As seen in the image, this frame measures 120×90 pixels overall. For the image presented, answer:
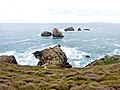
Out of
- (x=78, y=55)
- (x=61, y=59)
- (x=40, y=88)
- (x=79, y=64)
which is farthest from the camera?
(x=78, y=55)

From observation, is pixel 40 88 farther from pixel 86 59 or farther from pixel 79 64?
pixel 86 59

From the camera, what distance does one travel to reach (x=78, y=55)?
4154 inches

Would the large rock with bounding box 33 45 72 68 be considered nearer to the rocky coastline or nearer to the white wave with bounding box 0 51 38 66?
the rocky coastline

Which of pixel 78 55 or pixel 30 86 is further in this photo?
pixel 78 55

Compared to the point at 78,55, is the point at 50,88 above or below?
above

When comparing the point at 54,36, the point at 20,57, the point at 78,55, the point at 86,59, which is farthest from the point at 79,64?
the point at 54,36

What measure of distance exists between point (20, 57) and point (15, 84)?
284ft

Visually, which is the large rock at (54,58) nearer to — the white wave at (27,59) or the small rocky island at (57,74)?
the small rocky island at (57,74)

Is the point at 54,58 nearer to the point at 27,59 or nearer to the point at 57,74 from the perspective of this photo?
the point at 27,59

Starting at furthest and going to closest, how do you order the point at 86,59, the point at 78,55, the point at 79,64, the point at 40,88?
the point at 78,55 < the point at 86,59 < the point at 79,64 < the point at 40,88

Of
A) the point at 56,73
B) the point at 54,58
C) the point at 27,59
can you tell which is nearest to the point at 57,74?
the point at 56,73

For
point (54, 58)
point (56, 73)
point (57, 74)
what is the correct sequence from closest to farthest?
point (57, 74), point (56, 73), point (54, 58)

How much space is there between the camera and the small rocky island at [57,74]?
56.3 ft

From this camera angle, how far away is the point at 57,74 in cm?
2705
